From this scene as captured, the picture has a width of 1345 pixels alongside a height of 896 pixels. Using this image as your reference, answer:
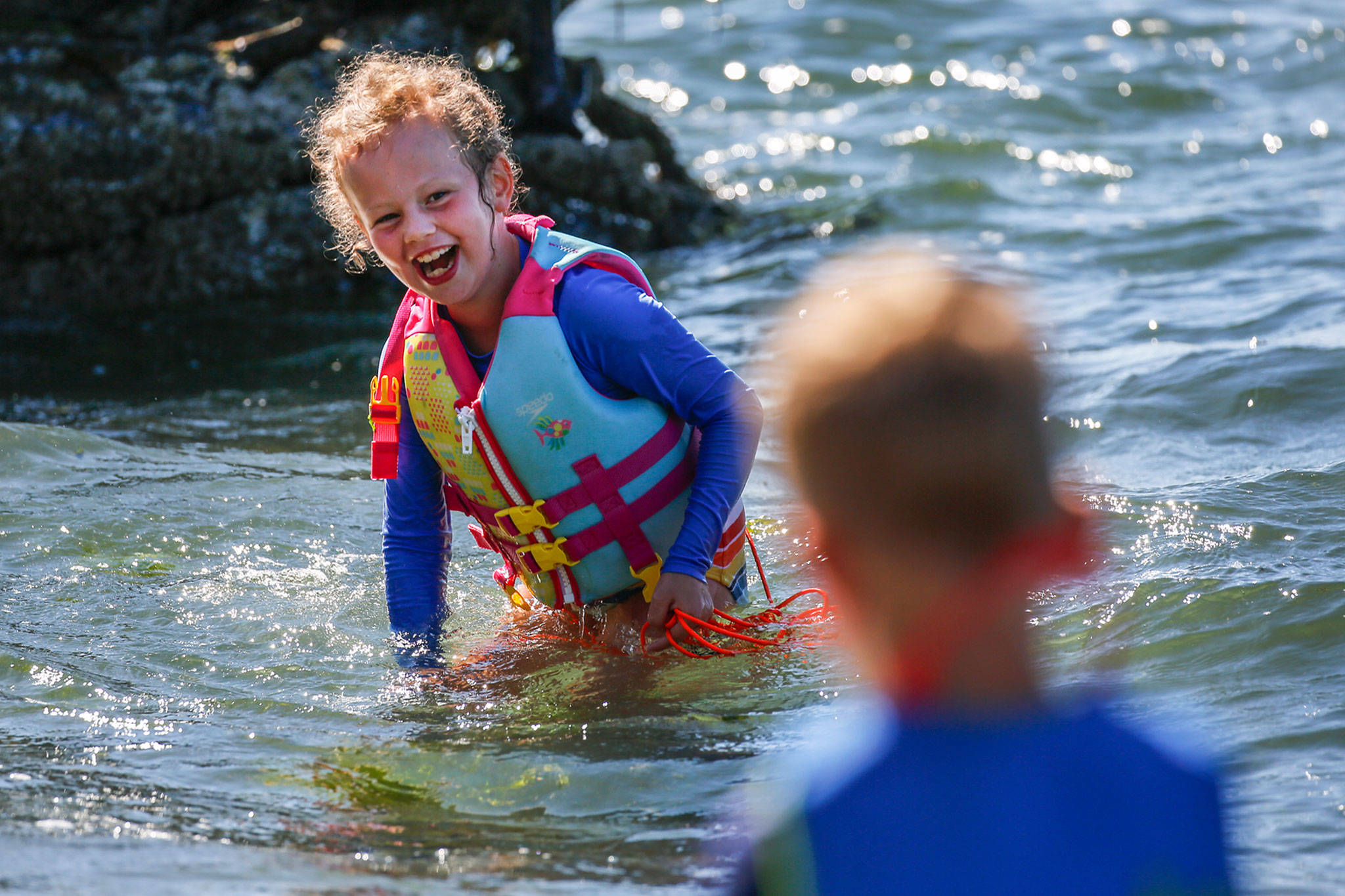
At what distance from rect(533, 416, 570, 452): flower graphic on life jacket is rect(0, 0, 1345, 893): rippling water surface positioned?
60 centimetres

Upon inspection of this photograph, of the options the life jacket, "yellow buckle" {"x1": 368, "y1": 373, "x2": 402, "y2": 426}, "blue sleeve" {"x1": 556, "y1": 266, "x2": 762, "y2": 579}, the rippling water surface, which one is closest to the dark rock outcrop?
the rippling water surface

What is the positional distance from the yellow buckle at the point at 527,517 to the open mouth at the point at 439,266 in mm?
622

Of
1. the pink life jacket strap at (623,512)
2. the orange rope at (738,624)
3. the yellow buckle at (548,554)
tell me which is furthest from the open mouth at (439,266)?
the orange rope at (738,624)

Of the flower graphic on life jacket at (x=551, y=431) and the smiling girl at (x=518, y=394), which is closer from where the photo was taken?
the smiling girl at (x=518, y=394)

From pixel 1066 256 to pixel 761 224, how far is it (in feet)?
7.58

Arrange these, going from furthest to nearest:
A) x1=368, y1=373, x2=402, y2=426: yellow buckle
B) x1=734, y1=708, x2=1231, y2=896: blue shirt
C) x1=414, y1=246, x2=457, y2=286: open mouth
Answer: x1=368, y1=373, x2=402, y2=426: yellow buckle → x1=414, y1=246, x2=457, y2=286: open mouth → x1=734, y1=708, x2=1231, y2=896: blue shirt

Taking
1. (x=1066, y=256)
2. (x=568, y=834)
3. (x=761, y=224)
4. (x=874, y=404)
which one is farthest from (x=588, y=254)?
(x=761, y=224)

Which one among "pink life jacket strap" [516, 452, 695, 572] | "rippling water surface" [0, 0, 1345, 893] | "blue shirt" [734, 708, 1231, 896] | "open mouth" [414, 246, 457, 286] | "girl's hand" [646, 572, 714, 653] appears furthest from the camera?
"pink life jacket strap" [516, 452, 695, 572]

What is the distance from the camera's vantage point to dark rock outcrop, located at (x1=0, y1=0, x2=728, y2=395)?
7.97 meters

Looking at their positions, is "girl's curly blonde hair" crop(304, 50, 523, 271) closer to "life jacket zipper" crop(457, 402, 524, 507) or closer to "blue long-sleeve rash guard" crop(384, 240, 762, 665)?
"blue long-sleeve rash guard" crop(384, 240, 762, 665)

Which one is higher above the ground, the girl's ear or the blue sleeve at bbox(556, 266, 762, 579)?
the girl's ear

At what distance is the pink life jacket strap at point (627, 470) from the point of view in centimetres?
351

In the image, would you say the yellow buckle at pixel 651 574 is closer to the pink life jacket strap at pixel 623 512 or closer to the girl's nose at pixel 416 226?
the pink life jacket strap at pixel 623 512

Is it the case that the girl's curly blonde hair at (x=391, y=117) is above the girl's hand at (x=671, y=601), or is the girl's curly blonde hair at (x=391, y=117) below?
above
